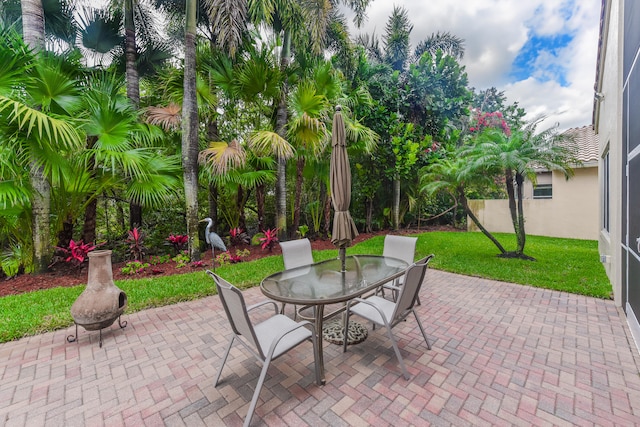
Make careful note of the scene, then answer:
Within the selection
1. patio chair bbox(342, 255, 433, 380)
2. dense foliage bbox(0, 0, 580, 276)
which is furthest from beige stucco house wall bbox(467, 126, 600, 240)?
patio chair bbox(342, 255, 433, 380)

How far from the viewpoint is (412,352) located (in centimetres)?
299

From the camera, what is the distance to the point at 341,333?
3.33 meters

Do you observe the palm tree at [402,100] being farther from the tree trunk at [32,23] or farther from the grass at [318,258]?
the tree trunk at [32,23]

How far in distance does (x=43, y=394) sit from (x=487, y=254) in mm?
9330

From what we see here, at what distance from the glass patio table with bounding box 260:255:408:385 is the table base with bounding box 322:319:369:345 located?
271 mm

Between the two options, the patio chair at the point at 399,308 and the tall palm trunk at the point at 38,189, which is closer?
the patio chair at the point at 399,308

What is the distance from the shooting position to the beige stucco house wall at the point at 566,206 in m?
9.90

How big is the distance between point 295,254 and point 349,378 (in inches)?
78.6

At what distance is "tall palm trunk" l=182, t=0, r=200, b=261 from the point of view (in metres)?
6.36

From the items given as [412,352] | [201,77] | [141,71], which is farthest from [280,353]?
[141,71]

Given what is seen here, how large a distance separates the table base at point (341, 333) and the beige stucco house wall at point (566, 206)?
33.8ft

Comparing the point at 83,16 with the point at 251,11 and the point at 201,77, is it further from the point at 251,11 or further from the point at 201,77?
the point at 251,11

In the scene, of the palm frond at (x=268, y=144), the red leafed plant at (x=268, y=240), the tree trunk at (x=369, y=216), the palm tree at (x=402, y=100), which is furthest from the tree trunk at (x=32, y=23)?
the tree trunk at (x=369, y=216)

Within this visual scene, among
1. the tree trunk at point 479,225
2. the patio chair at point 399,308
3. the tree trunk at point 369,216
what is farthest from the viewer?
the tree trunk at point 369,216
